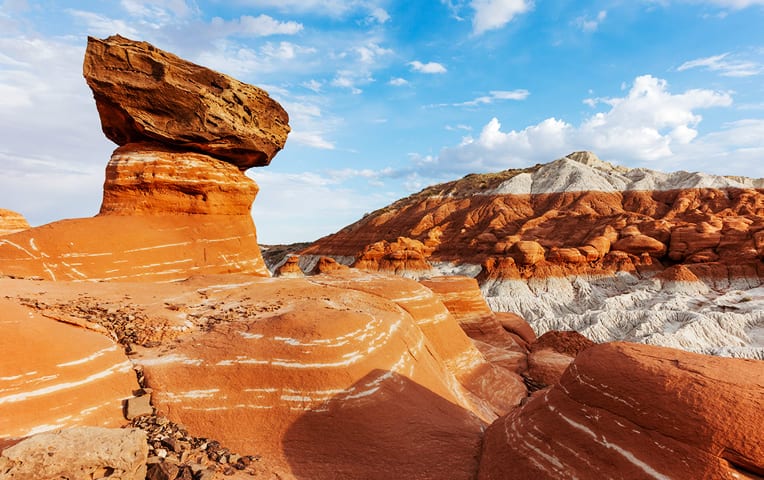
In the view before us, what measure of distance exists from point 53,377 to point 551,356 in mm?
17649

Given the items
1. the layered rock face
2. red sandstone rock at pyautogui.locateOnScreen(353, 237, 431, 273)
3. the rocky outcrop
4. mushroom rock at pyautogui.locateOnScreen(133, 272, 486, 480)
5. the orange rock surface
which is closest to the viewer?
the rocky outcrop

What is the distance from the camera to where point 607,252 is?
48844mm

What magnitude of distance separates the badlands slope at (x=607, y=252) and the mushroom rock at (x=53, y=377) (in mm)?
33824

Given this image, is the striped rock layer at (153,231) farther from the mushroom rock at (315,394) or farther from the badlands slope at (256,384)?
the mushroom rock at (315,394)

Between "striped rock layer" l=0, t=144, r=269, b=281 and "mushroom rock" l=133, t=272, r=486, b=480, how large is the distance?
450cm

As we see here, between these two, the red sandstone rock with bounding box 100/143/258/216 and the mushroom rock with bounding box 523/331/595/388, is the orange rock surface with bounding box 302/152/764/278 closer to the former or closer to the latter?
the mushroom rock with bounding box 523/331/595/388

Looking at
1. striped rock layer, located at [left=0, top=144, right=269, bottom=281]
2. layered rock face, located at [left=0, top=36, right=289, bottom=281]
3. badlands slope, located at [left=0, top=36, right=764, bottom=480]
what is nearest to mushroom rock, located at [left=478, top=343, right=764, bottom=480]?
badlands slope, located at [left=0, top=36, right=764, bottom=480]

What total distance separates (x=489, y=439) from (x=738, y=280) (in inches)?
1849

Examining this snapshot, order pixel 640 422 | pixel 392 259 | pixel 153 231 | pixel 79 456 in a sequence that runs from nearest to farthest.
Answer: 1. pixel 79 456
2. pixel 640 422
3. pixel 153 231
4. pixel 392 259

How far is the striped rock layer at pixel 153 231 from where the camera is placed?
10.0 m

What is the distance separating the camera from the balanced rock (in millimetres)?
11703

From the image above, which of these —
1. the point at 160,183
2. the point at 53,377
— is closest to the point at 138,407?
the point at 53,377

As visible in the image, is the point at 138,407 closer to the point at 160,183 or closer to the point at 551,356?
the point at 160,183

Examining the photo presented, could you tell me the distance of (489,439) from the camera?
6.09m
